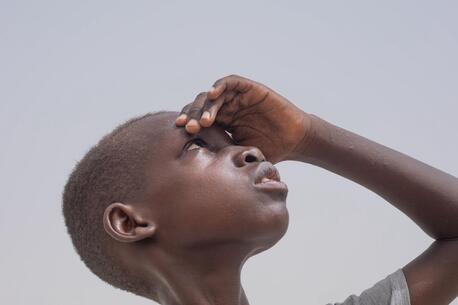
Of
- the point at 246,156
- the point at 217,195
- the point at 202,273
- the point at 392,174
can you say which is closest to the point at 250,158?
the point at 246,156

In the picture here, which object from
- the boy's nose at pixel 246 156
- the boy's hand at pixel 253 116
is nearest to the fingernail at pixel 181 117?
the boy's hand at pixel 253 116

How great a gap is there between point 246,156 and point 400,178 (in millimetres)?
367

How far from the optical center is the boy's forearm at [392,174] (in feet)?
4.02

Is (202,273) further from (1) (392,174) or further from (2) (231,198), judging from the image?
(1) (392,174)

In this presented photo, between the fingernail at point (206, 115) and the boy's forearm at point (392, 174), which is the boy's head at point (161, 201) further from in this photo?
the boy's forearm at point (392, 174)

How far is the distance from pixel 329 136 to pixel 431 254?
0.31 m

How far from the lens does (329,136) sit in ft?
4.12

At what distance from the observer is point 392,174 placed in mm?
1249

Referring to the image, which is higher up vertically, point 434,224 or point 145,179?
point 145,179

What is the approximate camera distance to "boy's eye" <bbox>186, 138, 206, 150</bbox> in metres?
1.08

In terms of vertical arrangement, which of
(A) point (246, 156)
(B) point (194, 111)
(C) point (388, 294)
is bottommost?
(C) point (388, 294)

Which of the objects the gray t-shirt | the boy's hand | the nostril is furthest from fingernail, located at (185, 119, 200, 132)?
the gray t-shirt

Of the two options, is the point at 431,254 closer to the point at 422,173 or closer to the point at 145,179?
the point at 422,173

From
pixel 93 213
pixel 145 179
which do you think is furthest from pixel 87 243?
pixel 145 179
